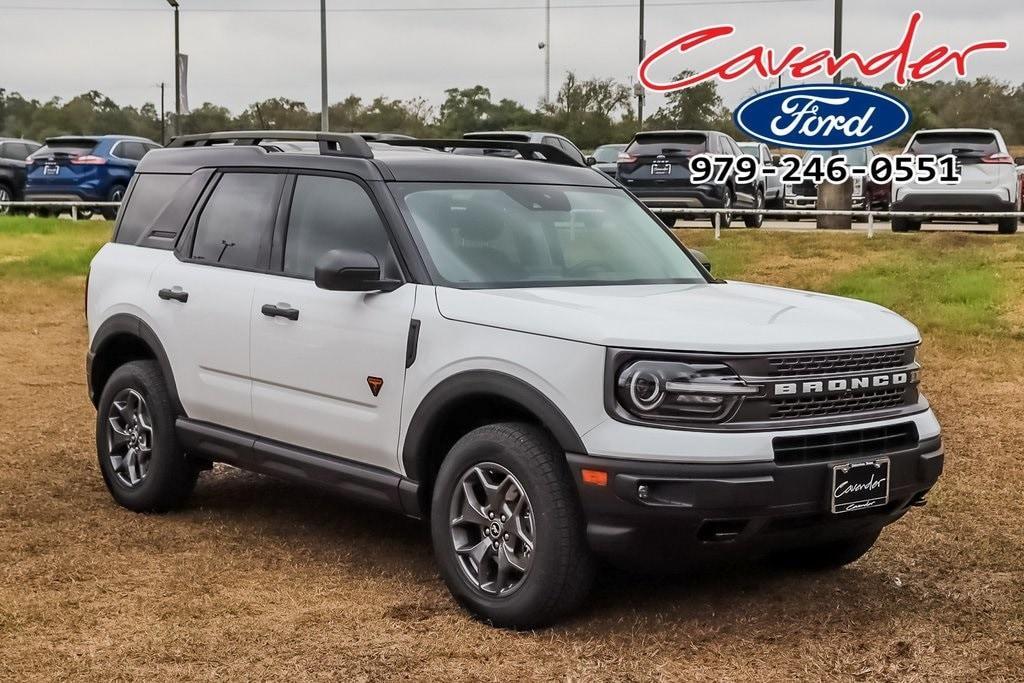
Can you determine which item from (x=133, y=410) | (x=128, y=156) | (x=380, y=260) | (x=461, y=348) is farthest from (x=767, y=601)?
(x=128, y=156)

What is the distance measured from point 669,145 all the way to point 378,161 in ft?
46.0

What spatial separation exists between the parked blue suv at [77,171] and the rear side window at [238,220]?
58.7 feet

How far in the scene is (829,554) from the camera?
592 cm

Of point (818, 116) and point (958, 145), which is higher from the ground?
point (818, 116)

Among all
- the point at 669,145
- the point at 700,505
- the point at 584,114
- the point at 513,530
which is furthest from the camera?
the point at 584,114

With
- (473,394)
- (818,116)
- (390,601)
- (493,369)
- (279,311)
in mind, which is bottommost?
(390,601)

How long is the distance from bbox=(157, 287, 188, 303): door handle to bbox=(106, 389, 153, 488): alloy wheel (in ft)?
1.85

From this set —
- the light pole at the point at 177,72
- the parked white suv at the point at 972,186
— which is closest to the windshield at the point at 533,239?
the parked white suv at the point at 972,186

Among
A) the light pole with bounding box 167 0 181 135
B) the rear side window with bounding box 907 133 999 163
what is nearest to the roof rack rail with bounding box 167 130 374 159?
the rear side window with bounding box 907 133 999 163

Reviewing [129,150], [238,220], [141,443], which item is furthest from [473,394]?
[129,150]

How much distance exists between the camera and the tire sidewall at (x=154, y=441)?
6.83 metres

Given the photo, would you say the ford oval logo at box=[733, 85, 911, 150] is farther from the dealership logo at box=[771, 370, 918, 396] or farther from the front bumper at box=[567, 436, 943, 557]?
the front bumper at box=[567, 436, 943, 557]

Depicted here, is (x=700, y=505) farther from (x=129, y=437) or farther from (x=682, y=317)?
(x=129, y=437)

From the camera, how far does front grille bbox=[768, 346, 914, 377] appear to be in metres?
4.82
